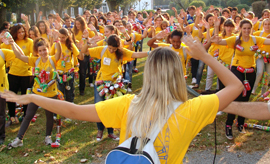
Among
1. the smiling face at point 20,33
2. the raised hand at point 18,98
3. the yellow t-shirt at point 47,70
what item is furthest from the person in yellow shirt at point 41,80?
the raised hand at point 18,98

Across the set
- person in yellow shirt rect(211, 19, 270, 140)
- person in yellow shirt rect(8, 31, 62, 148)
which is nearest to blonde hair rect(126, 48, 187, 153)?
person in yellow shirt rect(8, 31, 62, 148)

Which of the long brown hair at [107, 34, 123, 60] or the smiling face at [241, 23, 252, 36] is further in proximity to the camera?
the smiling face at [241, 23, 252, 36]

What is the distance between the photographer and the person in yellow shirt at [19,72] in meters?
6.07

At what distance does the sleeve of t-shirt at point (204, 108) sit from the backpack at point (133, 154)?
0.32 meters

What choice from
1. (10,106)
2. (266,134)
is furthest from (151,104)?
(10,106)

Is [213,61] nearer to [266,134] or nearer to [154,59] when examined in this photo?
[154,59]

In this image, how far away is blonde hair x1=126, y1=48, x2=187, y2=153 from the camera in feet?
5.76

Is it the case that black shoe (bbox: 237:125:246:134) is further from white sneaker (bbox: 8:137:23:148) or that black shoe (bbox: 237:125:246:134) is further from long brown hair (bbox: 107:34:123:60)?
white sneaker (bbox: 8:137:23:148)

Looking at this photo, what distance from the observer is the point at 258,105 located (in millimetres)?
2160

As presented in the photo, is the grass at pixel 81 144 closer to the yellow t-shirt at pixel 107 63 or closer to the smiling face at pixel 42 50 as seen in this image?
the yellow t-shirt at pixel 107 63

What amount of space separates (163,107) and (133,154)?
14.5 inches

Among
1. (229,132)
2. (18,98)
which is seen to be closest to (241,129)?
(229,132)

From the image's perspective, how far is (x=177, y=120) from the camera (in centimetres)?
179

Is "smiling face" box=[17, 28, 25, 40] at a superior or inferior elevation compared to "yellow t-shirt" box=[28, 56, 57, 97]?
superior
